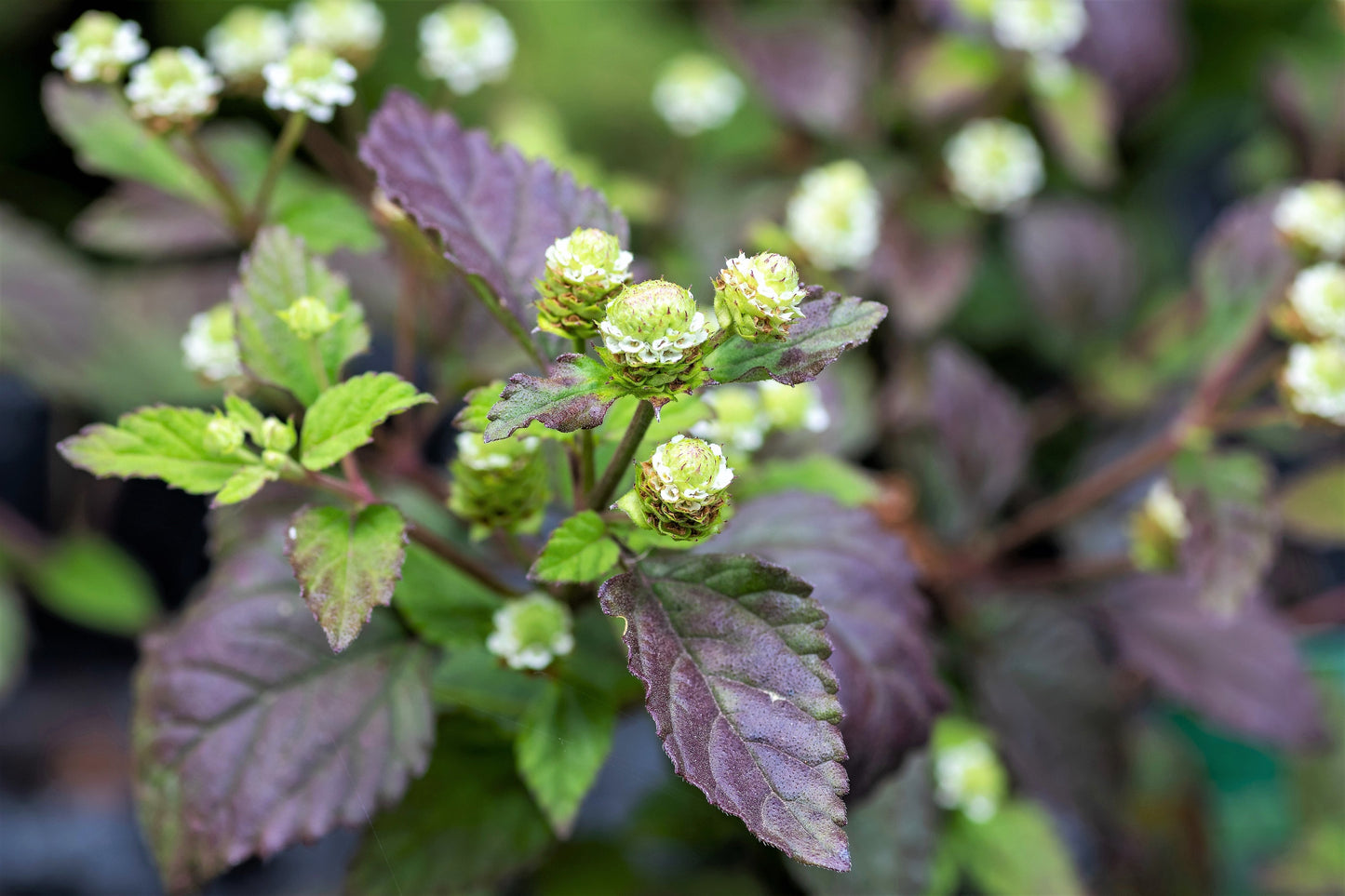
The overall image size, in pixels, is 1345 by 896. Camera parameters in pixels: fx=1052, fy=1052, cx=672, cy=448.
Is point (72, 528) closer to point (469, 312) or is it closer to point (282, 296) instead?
point (469, 312)

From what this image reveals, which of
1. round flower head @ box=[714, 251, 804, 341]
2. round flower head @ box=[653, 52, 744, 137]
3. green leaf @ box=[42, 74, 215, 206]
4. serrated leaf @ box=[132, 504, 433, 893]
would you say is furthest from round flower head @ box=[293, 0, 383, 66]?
round flower head @ box=[714, 251, 804, 341]

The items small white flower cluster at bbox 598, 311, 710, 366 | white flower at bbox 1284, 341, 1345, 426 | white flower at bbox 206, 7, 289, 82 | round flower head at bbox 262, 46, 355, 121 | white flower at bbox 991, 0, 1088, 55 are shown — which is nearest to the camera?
small white flower cluster at bbox 598, 311, 710, 366

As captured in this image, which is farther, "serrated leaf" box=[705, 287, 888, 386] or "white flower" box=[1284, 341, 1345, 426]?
"white flower" box=[1284, 341, 1345, 426]

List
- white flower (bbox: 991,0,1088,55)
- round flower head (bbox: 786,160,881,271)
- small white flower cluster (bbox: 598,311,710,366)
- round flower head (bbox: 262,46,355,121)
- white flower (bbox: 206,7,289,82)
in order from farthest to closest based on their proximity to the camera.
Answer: white flower (bbox: 991,0,1088,55)
round flower head (bbox: 786,160,881,271)
white flower (bbox: 206,7,289,82)
round flower head (bbox: 262,46,355,121)
small white flower cluster (bbox: 598,311,710,366)

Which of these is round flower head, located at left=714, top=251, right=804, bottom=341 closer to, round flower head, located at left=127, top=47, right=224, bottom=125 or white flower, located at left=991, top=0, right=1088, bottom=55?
round flower head, located at left=127, top=47, right=224, bottom=125

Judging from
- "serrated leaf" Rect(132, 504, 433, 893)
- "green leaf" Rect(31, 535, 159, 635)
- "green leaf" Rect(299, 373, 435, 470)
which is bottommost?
"green leaf" Rect(31, 535, 159, 635)

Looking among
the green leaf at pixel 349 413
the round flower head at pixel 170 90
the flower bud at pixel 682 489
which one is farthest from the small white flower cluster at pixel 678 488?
the round flower head at pixel 170 90

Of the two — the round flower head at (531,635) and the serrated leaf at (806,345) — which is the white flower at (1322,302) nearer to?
the serrated leaf at (806,345)

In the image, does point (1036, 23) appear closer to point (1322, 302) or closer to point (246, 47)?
point (1322, 302)

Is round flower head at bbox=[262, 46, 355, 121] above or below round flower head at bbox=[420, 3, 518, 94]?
above
